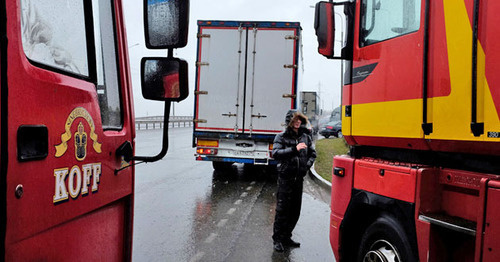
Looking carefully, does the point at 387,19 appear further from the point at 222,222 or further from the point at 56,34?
the point at 222,222

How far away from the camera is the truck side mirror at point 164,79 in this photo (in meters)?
2.21

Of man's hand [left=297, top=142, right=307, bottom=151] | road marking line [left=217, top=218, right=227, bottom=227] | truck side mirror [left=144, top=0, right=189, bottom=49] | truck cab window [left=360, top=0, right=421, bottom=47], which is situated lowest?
road marking line [left=217, top=218, right=227, bottom=227]

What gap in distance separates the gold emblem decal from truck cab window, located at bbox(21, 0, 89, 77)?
20 centimetres

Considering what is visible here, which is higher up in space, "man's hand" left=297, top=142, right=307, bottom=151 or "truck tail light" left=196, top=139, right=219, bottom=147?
"man's hand" left=297, top=142, right=307, bottom=151

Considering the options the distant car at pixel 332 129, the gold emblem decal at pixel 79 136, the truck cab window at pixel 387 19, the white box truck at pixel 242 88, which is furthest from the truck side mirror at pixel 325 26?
the distant car at pixel 332 129

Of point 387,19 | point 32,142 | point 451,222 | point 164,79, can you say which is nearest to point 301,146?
point 387,19

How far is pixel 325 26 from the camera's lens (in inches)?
135

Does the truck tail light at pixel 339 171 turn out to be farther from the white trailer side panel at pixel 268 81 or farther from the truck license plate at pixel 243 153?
the truck license plate at pixel 243 153

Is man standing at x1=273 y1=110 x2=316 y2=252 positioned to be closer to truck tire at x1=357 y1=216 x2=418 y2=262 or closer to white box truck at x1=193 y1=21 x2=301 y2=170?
truck tire at x1=357 y1=216 x2=418 y2=262

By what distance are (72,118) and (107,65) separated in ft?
2.15

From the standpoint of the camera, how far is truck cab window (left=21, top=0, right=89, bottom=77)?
5.14 feet

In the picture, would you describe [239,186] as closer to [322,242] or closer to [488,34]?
[322,242]

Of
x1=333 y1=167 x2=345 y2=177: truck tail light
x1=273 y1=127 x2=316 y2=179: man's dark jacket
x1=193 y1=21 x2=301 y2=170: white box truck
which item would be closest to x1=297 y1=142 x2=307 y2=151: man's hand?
x1=273 y1=127 x2=316 y2=179: man's dark jacket

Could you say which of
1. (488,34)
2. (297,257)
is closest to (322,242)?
(297,257)
